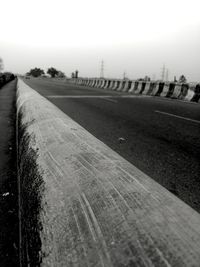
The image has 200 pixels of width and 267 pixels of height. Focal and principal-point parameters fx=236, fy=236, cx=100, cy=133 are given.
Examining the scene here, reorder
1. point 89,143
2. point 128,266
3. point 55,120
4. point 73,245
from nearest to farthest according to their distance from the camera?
1. point 128,266
2. point 73,245
3. point 89,143
4. point 55,120

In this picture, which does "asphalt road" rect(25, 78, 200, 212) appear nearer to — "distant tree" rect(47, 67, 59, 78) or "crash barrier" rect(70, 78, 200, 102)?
"crash barrier" rect(70, 78, 200, 102)

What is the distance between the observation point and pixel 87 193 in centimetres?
114

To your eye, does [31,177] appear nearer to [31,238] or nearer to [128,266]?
[31,238]

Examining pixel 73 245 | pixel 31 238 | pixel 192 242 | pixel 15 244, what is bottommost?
pixel 15 244

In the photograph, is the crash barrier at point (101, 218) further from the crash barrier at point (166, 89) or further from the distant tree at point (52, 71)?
the distant tree at point (52, 71)

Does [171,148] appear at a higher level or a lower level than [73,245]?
lower

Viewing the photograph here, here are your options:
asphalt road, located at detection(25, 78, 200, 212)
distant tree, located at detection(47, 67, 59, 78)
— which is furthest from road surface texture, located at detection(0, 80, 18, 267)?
distant tree, located at detection(47, 67, 59, 78)

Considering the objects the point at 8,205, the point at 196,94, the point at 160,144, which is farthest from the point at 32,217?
the point at 196,94

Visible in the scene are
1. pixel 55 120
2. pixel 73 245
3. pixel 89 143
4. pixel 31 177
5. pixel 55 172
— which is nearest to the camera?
pixel 73 245

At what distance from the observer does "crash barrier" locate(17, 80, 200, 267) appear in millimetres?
800

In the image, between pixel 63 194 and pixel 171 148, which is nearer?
pixel 63 194

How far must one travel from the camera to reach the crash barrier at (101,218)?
0.80 m

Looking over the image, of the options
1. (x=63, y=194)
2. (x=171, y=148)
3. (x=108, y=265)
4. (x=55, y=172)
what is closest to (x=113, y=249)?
(x=108, y=265)

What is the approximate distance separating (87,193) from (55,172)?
1.16 ft
